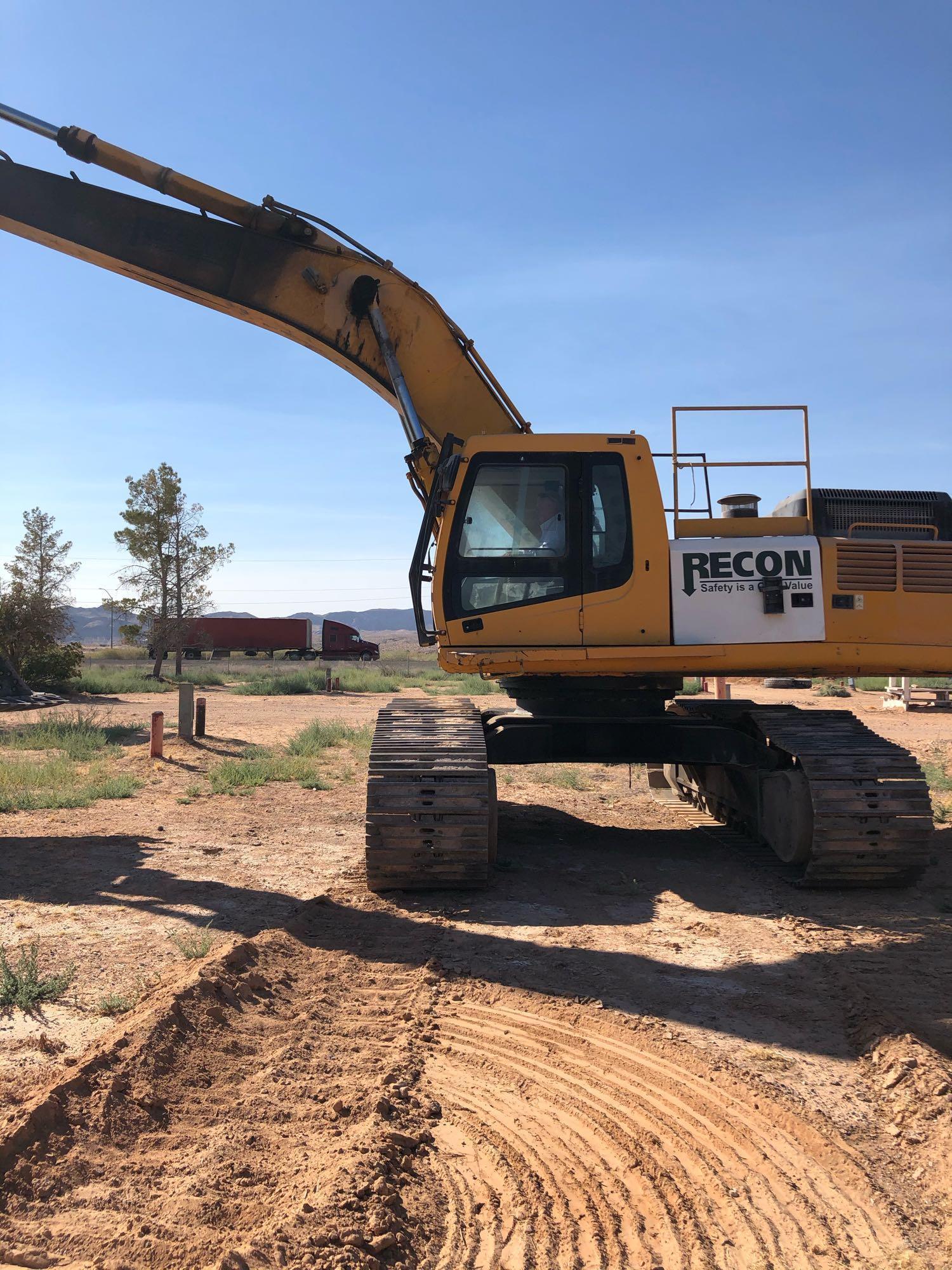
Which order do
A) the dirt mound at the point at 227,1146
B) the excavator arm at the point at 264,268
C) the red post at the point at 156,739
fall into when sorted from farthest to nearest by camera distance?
the red post at the point at 156,739 → the excavator arm at the point at 264,268 → the dirt mound at the point at 227,1146

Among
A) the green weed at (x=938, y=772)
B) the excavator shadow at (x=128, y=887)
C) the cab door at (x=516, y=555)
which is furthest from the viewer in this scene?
the green weed at (x=938, y=772)

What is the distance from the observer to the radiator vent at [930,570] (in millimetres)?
7965

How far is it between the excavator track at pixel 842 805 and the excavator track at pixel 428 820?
2.65 m

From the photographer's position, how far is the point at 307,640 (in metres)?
62.5

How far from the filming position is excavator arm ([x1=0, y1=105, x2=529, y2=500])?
8742 mm

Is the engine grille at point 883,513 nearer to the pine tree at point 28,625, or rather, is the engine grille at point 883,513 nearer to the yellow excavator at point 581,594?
the yellow excavator at point 581,594

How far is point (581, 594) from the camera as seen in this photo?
7883mm

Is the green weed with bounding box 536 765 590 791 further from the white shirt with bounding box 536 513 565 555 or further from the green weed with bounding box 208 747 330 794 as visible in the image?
the white shirt with bounding box 536 513 565 555

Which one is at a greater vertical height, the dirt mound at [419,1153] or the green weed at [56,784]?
the green weed at [56,784]

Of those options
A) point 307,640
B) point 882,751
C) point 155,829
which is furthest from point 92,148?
point 307,640

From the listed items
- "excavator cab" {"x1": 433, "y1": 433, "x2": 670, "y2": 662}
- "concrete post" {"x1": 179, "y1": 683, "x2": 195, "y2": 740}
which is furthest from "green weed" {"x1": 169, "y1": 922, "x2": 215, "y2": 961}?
"concrete post" {"x1": 179, "y1": 683, "x2": 195, "y2": 740}

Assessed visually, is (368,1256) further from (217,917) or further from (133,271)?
(133,271)

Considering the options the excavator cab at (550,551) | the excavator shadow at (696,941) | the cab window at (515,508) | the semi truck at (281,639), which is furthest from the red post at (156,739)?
the semi truck at (281,639)

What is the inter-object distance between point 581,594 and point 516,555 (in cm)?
64
